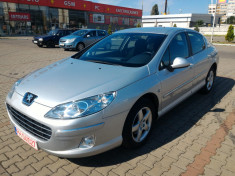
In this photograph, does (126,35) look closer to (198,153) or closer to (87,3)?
(198,153)

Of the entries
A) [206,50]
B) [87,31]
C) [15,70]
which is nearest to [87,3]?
[87,31]

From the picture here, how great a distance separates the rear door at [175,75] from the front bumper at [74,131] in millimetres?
1004

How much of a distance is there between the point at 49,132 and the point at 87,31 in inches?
531

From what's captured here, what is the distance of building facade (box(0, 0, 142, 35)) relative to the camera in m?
32.9

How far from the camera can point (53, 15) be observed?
38.3 meters

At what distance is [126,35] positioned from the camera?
3.73 metres

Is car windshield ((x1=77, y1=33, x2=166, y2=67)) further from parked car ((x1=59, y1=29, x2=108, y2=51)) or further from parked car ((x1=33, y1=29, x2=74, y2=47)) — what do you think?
parked car ((x1=33, y1=29, x2=74, y2=47))

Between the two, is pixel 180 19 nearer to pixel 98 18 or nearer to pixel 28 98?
pixel 98 18

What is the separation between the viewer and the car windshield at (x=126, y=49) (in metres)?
3.03

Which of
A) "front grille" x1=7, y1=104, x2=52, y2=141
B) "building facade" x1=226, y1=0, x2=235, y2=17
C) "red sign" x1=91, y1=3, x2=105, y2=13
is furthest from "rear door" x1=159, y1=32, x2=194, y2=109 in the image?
"building facade" x1=226, y1=0, x2=235, y2=17

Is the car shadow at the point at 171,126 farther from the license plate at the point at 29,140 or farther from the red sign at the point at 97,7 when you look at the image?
the red sign at the point at 97,7

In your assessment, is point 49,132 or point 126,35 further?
point 126,35

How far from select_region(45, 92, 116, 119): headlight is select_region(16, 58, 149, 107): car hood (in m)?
0.06

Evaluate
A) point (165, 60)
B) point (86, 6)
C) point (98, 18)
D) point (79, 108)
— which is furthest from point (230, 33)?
point (98, 18)
